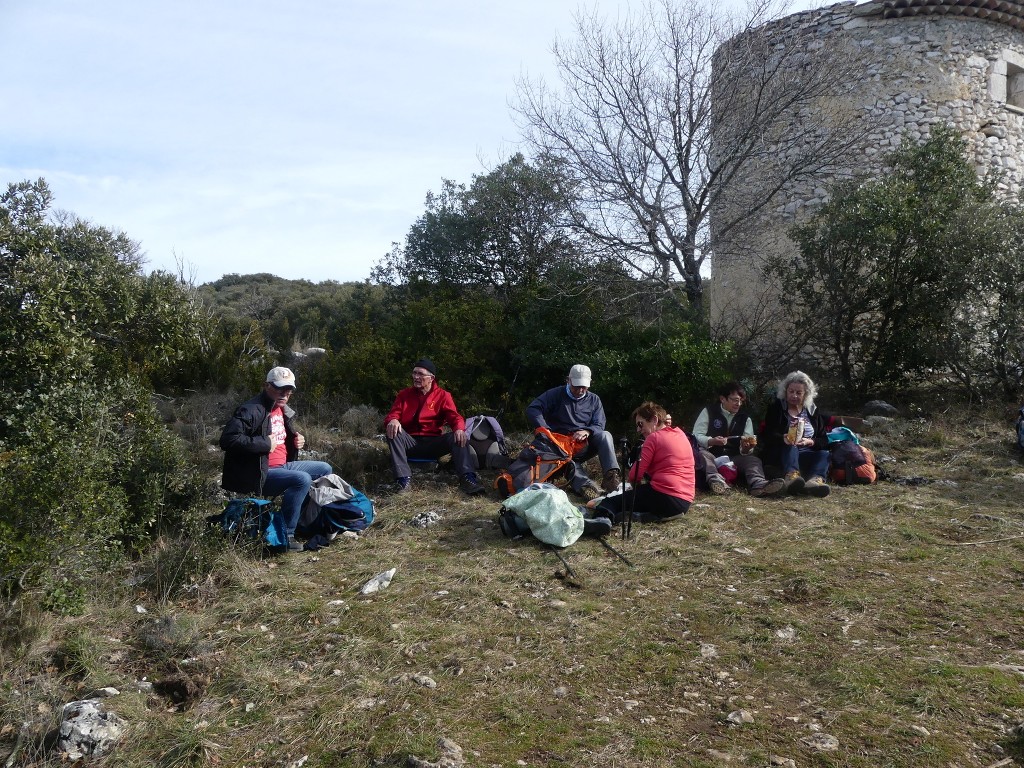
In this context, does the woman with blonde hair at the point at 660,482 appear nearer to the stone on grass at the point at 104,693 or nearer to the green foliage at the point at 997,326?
the stone on grass at the point at 104,693

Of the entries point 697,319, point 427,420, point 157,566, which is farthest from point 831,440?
point 157,566

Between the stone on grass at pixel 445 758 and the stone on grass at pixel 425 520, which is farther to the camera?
the stone on grass at pixel 425 520

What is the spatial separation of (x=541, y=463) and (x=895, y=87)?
332 inches

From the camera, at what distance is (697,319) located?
9.95 m

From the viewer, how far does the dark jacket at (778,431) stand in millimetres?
7160

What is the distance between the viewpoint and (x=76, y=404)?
17.0 feet

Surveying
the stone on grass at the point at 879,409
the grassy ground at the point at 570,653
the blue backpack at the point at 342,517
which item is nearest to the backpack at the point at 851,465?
the grassy ground at the point at 570,653

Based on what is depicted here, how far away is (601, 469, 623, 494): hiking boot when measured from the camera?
6.95m

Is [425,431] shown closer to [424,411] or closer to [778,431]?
[424,411]

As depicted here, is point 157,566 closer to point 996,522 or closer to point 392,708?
point 392,708

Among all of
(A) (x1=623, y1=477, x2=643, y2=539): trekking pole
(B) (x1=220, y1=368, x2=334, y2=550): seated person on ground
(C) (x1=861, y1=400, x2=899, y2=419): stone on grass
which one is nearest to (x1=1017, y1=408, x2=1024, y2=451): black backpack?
(C) (x1=861, y1=400, x2=899, y2=419): stone on grass

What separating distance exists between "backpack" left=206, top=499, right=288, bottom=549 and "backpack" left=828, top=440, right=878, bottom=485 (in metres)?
4.77

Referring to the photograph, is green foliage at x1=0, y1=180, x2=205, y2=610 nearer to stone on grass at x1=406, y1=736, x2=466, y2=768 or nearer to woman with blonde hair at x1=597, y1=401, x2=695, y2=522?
stone on grass at x1=406, y1=736, x2=466, y2=768

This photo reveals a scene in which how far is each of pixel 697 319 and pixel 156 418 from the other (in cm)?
637
